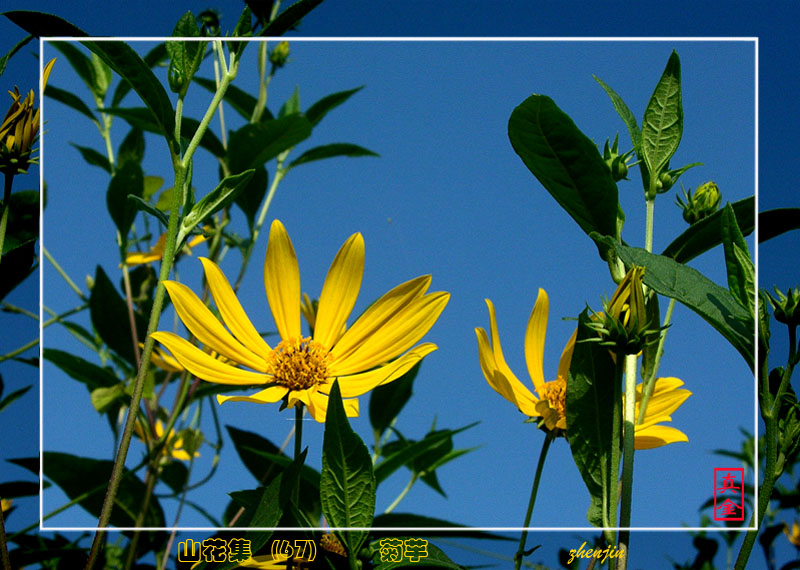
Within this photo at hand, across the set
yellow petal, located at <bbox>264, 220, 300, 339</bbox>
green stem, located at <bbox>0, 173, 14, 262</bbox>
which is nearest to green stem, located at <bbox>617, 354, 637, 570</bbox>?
yellow petal, located at <bbox>264, 220, 300, 339</bbox>

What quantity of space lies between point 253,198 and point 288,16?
6.2 inches

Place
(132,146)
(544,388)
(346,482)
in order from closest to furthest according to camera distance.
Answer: (346,482)
(544,388)
(132,146)

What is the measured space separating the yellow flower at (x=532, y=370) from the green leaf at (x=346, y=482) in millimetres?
133

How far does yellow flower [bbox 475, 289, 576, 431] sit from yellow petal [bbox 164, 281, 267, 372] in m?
0.16

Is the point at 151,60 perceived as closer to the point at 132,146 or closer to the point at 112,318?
the point at 132,146

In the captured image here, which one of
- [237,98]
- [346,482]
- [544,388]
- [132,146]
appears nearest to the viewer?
[346,482]

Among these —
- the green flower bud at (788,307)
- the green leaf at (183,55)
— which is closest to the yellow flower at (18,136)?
the green leaf at (183,55)

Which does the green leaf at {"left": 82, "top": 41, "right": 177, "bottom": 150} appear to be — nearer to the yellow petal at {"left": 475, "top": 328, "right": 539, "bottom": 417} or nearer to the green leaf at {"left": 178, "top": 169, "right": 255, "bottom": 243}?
the green leaf at {"left": 178, "top": 169, "right": 255, "bottom": 243}

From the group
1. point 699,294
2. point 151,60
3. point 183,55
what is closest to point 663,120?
point 699,294

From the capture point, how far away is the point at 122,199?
630 mm

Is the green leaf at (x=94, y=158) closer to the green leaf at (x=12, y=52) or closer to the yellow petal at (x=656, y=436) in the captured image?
the green leaf at (x=12, y=52)

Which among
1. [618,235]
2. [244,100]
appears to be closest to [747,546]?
[618,235]

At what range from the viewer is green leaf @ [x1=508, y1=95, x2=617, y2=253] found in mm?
460

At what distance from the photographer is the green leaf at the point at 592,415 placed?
0.45 metres
